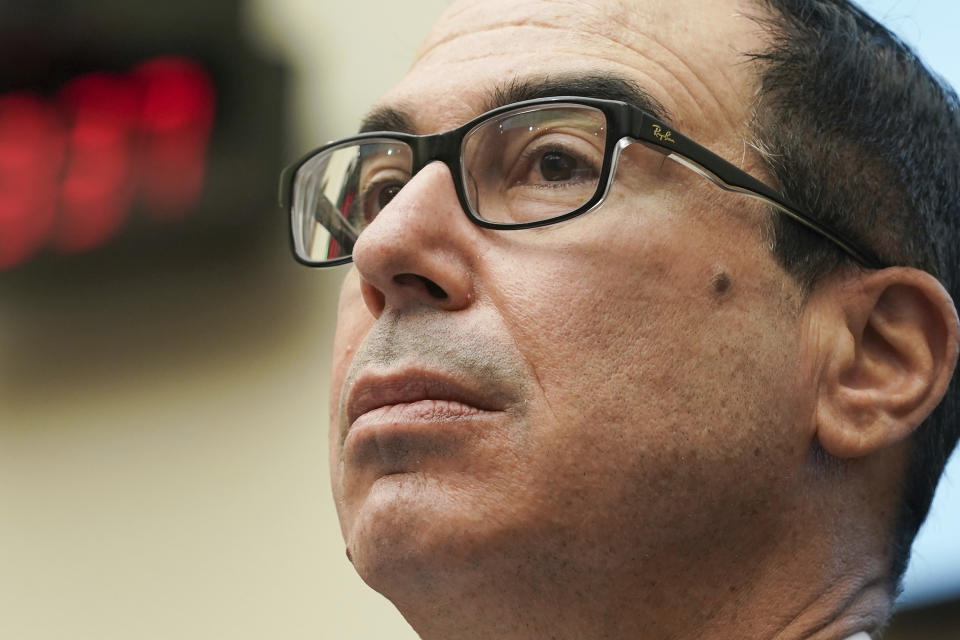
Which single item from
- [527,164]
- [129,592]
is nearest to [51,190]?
[129,592]

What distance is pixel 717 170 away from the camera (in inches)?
56.4

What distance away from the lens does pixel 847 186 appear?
5.04 feet

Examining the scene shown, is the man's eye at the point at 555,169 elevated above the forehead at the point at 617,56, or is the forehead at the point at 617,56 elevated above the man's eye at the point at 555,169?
the forehead at the point at 617,56

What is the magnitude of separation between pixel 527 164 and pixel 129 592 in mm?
2046

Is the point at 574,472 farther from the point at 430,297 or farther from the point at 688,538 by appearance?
the point at 430,297

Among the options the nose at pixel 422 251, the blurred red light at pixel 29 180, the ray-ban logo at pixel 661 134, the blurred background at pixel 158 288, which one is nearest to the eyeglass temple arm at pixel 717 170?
the ray-ban logo at pixel 661 134

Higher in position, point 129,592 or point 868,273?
point 868,273

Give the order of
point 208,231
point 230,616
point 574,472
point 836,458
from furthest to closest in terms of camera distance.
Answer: point 208,231 → point 230,616 → point 836,458 → point 574,472

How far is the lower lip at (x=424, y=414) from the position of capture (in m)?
1.32

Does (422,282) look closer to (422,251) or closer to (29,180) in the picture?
(422,251)

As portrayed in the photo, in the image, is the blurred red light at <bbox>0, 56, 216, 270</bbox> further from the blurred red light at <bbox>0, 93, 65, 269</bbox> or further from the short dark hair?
the short dark hair

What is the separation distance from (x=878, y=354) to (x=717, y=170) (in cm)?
32

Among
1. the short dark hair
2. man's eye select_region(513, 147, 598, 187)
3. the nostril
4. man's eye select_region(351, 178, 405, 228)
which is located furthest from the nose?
the short dark hair

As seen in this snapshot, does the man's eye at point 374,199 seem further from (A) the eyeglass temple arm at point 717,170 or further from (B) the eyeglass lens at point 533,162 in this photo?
(A) the eyeglass temple arm at point 717,170
